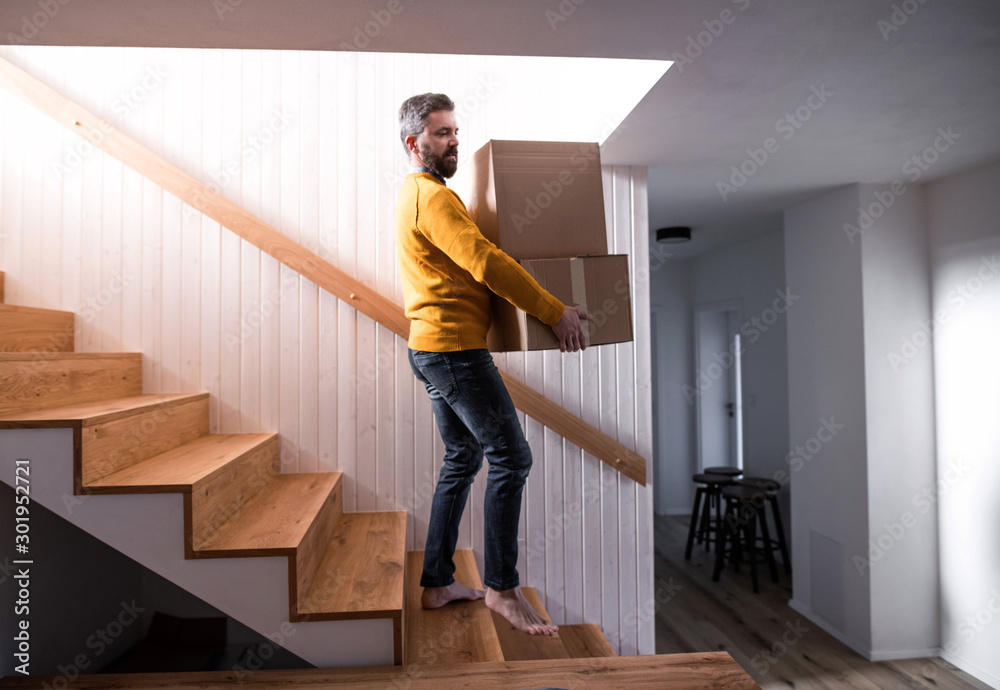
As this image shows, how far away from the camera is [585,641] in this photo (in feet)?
7.53

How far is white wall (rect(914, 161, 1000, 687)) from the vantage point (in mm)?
2969

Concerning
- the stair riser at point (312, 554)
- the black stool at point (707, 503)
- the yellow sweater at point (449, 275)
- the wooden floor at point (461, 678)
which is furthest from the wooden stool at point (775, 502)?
the yellow sweater at point (449, 275)

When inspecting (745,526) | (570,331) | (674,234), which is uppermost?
(674,234)

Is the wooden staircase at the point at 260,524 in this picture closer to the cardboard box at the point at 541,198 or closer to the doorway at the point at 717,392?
the cardboard box at the point at 541,198

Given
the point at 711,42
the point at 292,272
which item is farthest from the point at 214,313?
the point at 711,42

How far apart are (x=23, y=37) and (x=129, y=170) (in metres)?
0.93

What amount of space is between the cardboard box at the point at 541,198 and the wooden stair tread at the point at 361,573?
975mm

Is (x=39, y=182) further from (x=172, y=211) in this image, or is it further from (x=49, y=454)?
(x=49, y=454)

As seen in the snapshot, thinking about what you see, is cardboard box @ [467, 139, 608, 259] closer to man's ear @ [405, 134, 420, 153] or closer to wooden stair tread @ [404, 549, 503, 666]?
man's ear @ [405, 134, 420, 153]

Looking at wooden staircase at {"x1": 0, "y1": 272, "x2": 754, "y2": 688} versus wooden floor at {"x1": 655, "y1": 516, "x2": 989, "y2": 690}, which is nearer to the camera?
wooden staircase at {"x1": 0, "y1": 272, "x2": 754, "y2": 688}

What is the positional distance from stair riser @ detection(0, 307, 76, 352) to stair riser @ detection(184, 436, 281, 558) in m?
0.82

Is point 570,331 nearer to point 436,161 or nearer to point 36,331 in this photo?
point 436,161

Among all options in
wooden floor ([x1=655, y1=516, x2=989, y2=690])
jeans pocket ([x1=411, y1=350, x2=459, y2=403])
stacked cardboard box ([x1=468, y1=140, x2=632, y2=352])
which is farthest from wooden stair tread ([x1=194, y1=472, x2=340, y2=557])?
wooden floor ([x1=655, y1=516, x2=989, y2=690])

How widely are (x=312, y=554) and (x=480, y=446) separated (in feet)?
1.84
